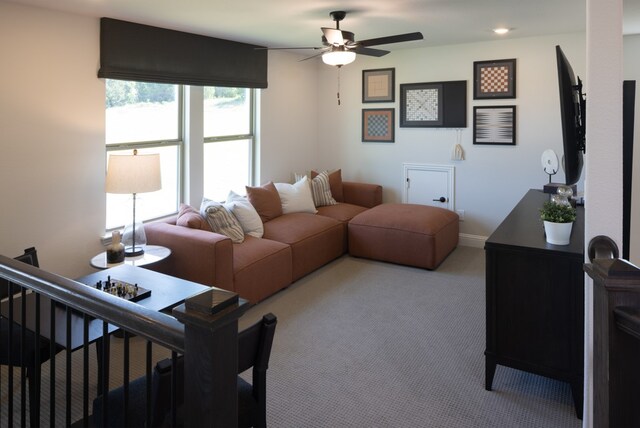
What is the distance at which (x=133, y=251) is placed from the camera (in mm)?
3604

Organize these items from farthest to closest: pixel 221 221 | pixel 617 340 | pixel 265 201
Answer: pixel 265 201, pixel 221 221, pixel 617 340

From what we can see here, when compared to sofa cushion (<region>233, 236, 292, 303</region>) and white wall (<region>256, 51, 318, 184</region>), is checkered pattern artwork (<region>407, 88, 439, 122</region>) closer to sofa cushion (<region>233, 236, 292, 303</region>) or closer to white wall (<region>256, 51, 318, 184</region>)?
white wall (<region>256, 51, 318, 184</region>)

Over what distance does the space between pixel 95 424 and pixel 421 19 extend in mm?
3690

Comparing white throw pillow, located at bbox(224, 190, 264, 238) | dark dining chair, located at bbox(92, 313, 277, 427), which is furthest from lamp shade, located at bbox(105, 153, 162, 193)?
dark dining chair, located at bbox(92, 313, 277, 427)

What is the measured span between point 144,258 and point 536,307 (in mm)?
2600

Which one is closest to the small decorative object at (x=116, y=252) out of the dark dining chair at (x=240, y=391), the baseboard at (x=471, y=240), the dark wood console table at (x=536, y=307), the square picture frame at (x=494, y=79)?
the dark dining chair at (x=240, y=391)

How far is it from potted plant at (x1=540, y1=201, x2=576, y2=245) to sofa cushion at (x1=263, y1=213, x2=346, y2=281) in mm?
2372

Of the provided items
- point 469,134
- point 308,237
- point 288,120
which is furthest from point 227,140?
point 469,134

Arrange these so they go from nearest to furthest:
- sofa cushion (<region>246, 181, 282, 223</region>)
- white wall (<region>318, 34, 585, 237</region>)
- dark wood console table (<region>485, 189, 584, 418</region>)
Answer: dark wood console table (<region>485, 189, 584, 418</region>) < sofa cushion (<region>246, 181, 282, 223</region>) < white wall (<region>318, 34, 585, 237</region>)

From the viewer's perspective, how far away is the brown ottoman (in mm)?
4848

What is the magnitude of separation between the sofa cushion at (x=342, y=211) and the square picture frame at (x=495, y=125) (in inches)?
61.9

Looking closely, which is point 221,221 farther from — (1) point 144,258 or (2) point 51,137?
(2) point 51,137

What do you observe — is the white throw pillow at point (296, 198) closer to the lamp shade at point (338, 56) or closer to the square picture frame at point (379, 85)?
the square picture frame at point (379, 85)

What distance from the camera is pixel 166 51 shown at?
168 inches
